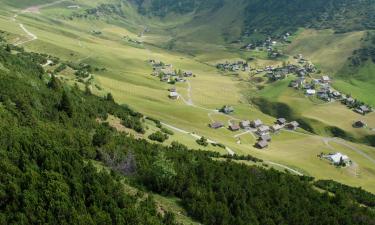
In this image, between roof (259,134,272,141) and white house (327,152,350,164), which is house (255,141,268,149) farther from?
white house (327,152,350,164)

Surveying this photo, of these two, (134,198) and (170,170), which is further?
(170,170)

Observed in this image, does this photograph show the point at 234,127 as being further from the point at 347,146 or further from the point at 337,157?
the point at 347,146

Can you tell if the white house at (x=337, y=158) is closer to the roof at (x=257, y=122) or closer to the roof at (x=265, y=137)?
the roof at (x=265, y=137)

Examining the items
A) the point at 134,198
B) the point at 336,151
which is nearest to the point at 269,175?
the point at 134,198

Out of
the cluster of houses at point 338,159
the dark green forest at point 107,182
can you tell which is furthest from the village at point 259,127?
the dark green forest at point 107,182

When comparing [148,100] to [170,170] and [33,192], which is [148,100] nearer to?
[170,170]

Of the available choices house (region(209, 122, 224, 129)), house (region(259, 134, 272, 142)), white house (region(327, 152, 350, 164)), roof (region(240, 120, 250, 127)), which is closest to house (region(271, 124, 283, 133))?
roof (region(240, 120, 250, 127))

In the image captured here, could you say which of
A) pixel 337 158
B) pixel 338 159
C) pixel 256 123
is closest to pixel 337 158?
pixel 337 158
